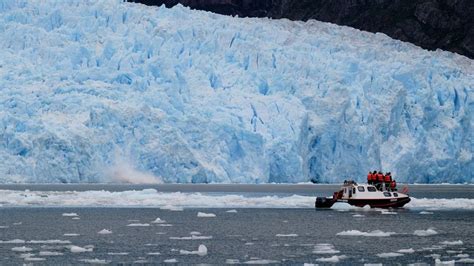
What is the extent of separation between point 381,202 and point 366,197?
686 mm

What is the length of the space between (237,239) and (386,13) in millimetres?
58634

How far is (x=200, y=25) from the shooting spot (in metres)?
47.7

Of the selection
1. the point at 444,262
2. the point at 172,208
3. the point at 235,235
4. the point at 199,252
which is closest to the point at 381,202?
the point at 172,208

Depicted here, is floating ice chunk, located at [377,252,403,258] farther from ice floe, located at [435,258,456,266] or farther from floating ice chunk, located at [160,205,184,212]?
floating ice chunk, located at [160,205,184,212]

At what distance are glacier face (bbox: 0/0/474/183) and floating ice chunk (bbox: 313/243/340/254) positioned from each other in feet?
76.4

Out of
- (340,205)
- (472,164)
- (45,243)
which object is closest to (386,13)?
(472,164)

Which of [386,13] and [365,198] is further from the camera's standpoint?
[386,13]

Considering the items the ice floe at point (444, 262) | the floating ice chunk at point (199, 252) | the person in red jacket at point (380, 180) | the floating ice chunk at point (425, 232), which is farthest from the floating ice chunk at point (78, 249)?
the person in red jacket at point (380, 180)

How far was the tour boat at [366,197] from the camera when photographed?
30.9 metres

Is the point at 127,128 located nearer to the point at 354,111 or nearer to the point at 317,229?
the point at 354,111

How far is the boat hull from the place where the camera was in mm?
31031

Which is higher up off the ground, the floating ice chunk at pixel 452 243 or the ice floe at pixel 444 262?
the floating ice chunk at pixel 452 243

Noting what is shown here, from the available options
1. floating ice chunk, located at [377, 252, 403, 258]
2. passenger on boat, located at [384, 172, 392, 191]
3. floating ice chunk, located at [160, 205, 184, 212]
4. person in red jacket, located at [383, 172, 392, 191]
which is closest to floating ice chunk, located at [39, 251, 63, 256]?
floating ice chunk, located at [377, 252, 403, 258]

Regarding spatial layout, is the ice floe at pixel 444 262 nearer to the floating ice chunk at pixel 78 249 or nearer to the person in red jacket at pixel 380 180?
the floating ice chunk at pixel 78 249
